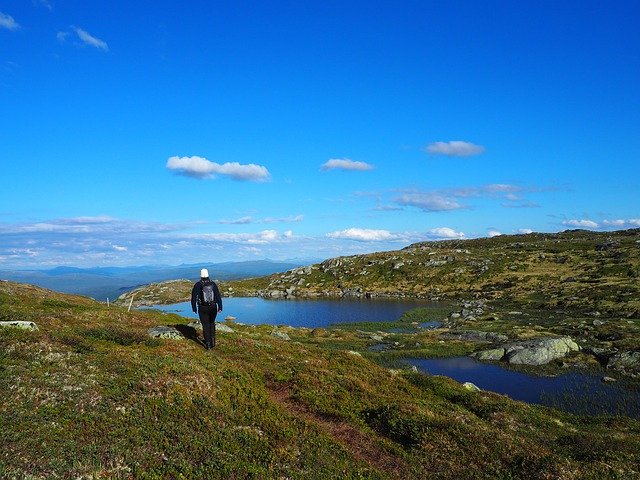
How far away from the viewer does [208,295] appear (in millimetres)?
25938

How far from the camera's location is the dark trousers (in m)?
26.2

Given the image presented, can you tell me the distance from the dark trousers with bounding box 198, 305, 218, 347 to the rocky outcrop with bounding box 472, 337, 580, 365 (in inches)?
1595

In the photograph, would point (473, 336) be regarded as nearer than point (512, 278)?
Yes

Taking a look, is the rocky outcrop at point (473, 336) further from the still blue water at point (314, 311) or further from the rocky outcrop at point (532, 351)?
the still blue water at point (314, 311)

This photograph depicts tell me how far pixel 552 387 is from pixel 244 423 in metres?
39.2

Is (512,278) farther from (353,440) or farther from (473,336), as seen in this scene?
(353,440)

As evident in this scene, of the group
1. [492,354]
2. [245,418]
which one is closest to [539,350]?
[492,354]

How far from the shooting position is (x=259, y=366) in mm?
25797

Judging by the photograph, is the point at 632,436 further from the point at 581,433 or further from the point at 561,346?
the point at 561,346

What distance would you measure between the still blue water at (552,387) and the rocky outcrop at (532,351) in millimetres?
2344

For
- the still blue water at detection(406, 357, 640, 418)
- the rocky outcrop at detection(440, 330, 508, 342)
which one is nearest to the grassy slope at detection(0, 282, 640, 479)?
the still blue water at detection(406, 357, 640, 418)

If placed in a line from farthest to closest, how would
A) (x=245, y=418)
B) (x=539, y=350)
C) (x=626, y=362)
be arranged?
(x=539, y=350)
(x=626, y=362)
(x=245, y=418)

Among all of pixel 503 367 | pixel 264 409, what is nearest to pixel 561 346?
pixel 503 367

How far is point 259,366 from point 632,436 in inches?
867
